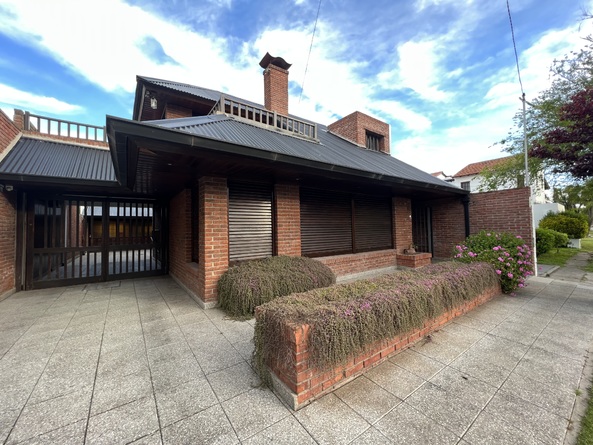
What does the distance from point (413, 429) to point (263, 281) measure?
262 centimetres

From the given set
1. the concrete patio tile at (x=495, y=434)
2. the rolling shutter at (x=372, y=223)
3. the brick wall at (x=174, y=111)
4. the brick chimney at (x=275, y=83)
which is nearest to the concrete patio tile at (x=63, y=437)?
the concrete patio tile at (x=495, y=434)

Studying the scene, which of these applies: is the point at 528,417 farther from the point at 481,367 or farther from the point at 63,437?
the point at 63,437

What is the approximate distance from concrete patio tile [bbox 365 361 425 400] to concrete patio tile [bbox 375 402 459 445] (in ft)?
0.69

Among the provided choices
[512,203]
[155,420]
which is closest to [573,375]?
[155,420]

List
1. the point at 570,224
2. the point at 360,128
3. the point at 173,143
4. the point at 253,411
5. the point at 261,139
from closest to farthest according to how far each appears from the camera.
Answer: the point at 253,411 → the point at 173,143 → the point at 261,139 → the point at 360,128 → the point at 570,224

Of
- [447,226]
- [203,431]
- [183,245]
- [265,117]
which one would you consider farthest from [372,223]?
[203,431]

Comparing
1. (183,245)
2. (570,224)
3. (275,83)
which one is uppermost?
(275,83)

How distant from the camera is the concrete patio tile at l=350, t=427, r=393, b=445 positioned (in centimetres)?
150

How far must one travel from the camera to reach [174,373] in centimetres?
229

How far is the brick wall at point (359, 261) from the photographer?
5.90 m

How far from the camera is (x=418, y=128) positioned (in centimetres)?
1259

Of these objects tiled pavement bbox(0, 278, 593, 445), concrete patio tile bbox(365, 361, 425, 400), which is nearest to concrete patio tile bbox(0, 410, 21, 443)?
tiled pavement bbox(0, 278, 593, 445)

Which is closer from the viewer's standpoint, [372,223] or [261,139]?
[261,139]

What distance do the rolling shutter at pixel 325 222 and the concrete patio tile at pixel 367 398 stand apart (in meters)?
3.59
